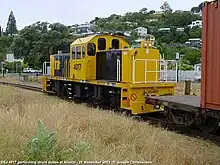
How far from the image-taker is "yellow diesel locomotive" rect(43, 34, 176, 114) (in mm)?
12867

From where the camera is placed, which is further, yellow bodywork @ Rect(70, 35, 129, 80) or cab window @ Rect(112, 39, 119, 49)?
cab window @ Rect(112, 39, 119, 49)

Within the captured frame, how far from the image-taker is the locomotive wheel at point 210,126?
30.8 ft

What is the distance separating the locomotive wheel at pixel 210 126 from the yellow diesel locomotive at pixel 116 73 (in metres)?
3.02

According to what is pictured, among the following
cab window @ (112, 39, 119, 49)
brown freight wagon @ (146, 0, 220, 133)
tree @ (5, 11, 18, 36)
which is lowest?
brown freight wagon @ (146, 0, 220, 133)

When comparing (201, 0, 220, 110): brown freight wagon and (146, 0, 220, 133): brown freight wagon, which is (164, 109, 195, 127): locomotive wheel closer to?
(146, 0, 220, 133): brown freight wagon

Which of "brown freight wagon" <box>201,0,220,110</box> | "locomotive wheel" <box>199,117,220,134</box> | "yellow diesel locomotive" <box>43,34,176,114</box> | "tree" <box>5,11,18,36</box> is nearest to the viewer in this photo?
"brown freight wagon" <box>201,0,220,110</box>

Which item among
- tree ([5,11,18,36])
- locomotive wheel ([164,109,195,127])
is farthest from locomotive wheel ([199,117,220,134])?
tree ([5,11,18,36])

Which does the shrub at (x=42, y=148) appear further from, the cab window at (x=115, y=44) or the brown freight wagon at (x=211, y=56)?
the cab window at (x=115, y=44)

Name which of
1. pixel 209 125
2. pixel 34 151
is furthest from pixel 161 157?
pixel 209 125

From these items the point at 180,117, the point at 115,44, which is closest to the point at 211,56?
the point at 180,117

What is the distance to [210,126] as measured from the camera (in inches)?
379

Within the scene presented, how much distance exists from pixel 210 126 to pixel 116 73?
17.7ft

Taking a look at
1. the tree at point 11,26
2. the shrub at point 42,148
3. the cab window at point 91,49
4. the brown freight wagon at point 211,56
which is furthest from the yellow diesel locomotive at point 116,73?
the tree at point 11,26

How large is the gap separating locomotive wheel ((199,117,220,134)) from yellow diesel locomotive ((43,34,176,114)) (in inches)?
119
